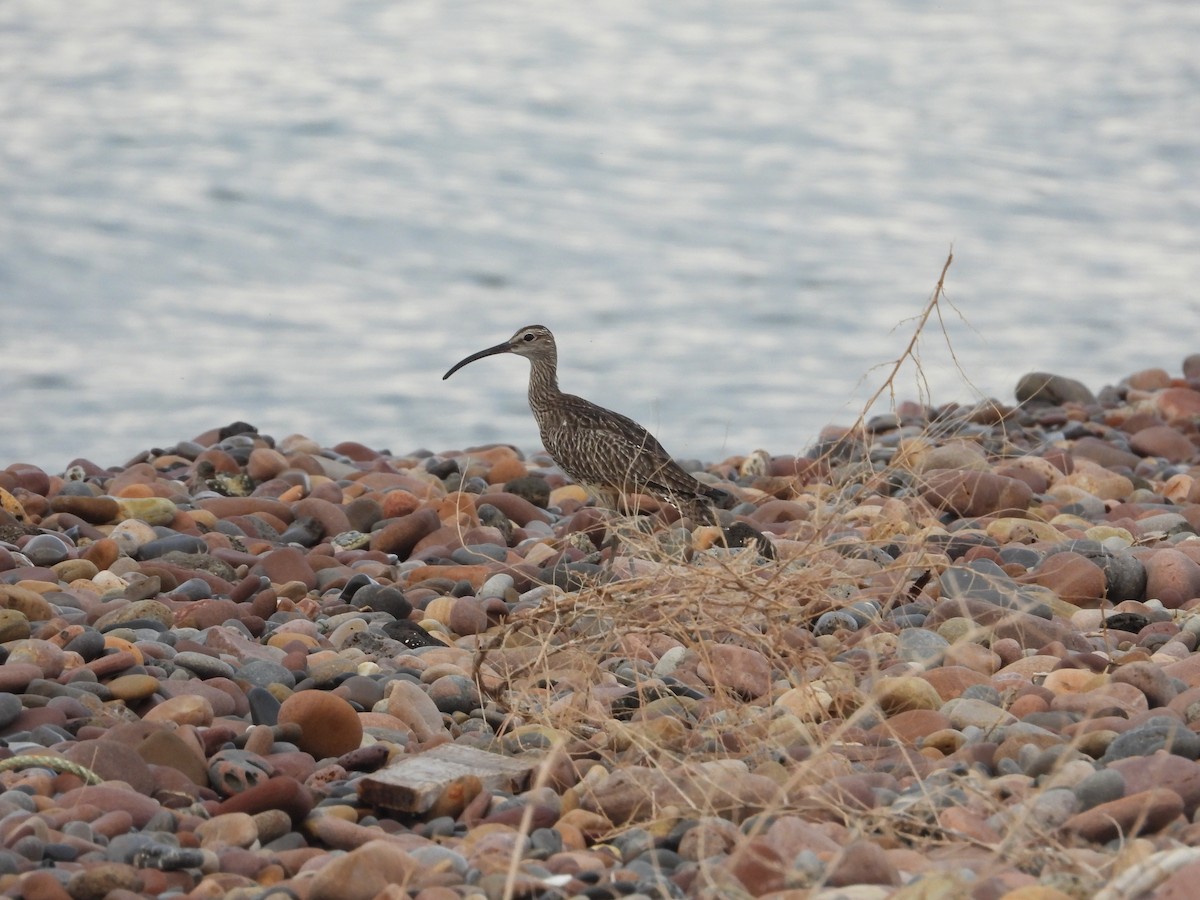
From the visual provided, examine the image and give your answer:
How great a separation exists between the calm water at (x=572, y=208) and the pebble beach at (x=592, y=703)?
572cm

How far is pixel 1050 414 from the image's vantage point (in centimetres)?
1045

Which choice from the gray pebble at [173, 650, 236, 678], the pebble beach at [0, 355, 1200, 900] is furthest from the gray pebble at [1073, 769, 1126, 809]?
the gray pebble at [173, 650, 236, 678]

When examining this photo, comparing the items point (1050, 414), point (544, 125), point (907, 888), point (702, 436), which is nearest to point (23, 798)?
point (907, 888)

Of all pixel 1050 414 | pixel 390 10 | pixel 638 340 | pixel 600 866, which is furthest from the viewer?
pixel 390 10

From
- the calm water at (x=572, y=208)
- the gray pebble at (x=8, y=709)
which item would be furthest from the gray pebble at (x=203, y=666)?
the calm water at (x=572, y=208)

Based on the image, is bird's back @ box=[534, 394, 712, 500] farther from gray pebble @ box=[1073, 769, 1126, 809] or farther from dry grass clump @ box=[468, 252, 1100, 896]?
gray pebble @ box=[1073, 769, 1126, 809]

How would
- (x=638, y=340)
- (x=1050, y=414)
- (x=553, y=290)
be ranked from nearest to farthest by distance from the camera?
(x=1050, y=414), (x=638, y=340), (x=553, y=290)

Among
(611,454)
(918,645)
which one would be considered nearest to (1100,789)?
(918,645)

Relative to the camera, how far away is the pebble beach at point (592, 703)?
13.1 feet

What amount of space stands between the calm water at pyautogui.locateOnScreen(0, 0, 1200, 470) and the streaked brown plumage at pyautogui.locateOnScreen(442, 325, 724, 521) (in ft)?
13.8

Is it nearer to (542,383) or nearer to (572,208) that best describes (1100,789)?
(542,383)

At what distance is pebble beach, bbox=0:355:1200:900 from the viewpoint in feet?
13.1

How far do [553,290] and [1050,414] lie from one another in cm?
785

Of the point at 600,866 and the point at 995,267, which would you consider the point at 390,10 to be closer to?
the point at 995,267
